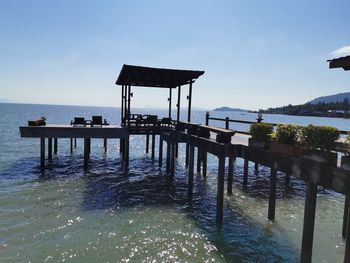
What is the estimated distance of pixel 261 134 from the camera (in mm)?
11281

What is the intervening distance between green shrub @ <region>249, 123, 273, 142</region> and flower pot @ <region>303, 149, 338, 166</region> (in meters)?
2.35

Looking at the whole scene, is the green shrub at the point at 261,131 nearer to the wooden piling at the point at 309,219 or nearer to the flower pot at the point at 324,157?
the flower pot at the point at 324,157

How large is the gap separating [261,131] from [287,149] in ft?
5.39

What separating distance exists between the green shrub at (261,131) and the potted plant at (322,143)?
2.19m

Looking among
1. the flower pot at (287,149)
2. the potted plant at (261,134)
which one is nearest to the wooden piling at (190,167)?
the potted plant at (261,134)

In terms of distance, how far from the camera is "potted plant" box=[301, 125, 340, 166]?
8.35 metres

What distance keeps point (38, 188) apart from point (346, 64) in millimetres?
15678

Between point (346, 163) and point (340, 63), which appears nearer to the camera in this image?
point (346, 163)

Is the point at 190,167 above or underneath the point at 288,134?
underneath

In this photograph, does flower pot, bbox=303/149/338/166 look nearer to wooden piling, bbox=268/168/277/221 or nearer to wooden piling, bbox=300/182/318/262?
wooden piling, bbox=300/182/318/262

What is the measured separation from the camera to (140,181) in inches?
807

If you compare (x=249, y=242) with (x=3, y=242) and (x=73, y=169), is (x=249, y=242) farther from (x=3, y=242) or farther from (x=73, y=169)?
(x=73, y=169)

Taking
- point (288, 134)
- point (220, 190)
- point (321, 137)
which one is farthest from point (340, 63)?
point (220, 190)

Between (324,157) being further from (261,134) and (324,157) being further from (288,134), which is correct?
(261,134)
